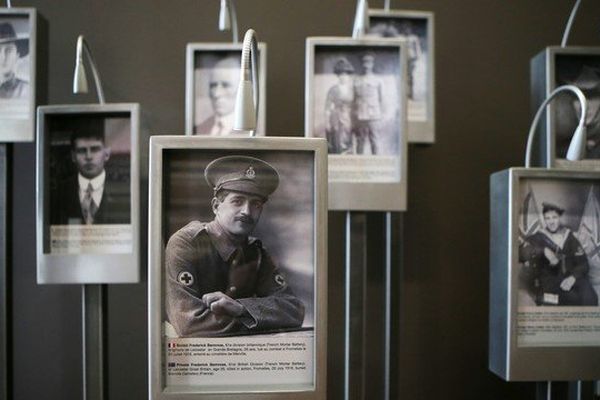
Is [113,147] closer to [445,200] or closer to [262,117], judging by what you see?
[262,117]

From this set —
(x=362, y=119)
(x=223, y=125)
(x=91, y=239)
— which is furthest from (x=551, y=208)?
(x=91, y=239)

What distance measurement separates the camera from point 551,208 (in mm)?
1371

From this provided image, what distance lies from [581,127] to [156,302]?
97cm

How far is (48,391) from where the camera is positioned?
75.5 inches

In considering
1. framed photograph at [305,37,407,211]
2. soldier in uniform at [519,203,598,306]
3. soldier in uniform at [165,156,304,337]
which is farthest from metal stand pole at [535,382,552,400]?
soldier in uniform at [165,156,304,337]

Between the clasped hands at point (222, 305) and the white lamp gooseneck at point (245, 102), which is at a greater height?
the white lamp gooseneck at point (245, 102)

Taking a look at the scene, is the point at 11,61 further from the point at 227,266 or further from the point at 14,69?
the point at 227,266

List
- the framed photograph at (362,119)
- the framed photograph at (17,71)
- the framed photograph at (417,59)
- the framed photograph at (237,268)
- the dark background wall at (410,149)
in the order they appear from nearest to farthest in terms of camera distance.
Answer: the framed photograph at (237,268) < the framed photograph at (362,119) < the framed photograph at (17,71) < the framed photograph at (417,59) < the dark background wall at (410,149)

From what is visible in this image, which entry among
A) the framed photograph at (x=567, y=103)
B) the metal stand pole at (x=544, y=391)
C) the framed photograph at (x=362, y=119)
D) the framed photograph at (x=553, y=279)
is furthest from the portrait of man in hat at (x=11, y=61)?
the metal stand pole at (x=544, y=391)

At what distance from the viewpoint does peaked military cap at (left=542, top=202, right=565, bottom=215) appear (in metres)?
1.37

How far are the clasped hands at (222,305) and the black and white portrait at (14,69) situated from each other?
3.14 feet

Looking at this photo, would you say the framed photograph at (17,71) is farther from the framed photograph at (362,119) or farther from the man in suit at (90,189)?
the framed photograph at (362,119)

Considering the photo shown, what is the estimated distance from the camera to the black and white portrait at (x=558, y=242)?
1.37 metres

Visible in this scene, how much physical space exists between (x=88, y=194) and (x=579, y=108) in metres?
1.38
